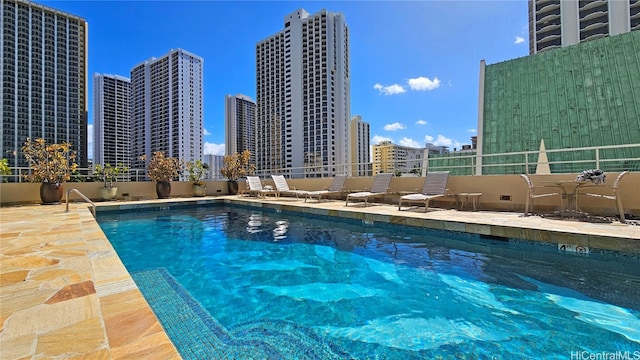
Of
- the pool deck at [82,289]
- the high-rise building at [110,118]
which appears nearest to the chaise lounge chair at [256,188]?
the pool deck at [82,289]

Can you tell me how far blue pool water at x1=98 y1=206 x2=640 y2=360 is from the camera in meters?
1.83

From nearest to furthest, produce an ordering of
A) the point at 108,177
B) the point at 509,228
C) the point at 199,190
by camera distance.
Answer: the point at 509,228 < the point at 108,177 < the point at 199,190

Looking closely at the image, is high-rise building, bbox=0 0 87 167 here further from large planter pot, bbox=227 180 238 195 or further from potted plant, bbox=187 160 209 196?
large planter pot, bbox=227 180 238 195

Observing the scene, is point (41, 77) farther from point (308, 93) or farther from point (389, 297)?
point (389, 297)

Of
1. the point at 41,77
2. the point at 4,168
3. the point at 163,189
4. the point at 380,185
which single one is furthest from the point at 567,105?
the point at 41,77

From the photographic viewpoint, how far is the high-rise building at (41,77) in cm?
3553

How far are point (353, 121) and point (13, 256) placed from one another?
70.2 metres

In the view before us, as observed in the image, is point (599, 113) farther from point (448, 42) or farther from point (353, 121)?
point (353, 121)

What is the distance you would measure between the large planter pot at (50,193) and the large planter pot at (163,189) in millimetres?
2627

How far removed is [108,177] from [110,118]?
54.5m

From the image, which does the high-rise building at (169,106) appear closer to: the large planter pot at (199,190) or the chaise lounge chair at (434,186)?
the large planter pot at (199,190)

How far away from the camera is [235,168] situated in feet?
37.9

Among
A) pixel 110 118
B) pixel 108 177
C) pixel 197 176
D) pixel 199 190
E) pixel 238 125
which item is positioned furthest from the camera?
pixel 238 125

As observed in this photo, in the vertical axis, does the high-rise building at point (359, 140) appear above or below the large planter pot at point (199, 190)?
above
